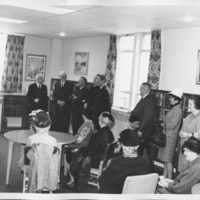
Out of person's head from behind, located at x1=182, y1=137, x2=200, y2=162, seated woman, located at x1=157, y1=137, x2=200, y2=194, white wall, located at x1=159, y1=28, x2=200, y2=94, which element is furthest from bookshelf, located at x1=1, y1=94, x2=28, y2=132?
person's head from behind, located at x1=182, y1=137, x2=200, y2=162

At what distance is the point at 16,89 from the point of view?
1133 cm

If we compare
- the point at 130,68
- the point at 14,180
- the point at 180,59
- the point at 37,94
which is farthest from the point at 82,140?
the point at 37,94

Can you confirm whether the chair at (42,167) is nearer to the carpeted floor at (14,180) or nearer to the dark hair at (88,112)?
the carpeted floor at (14,180)

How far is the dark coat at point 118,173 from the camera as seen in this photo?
336cm

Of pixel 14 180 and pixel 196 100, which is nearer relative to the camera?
pixel 14 180

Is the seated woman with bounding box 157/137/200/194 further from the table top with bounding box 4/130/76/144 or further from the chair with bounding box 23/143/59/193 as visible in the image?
the table top with bounding box 4/130/76/144

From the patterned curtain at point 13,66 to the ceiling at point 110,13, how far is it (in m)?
3.12

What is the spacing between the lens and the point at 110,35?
31.4ft

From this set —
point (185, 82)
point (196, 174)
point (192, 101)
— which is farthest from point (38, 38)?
point (196, 174)

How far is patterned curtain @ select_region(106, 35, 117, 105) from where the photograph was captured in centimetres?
930

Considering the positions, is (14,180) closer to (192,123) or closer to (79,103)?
(192,123)

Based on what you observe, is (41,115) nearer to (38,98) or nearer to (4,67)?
(38,98)

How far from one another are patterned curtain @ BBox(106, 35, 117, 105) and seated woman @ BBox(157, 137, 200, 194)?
5512 mm

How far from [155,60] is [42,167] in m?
4.48
